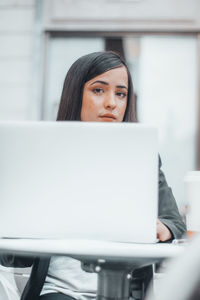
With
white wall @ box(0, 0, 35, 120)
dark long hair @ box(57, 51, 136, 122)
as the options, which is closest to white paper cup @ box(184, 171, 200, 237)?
dark long hair @ box(57, 51, 136, 122)

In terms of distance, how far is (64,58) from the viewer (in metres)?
4.13

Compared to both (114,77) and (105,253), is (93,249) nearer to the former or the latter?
(105,253)

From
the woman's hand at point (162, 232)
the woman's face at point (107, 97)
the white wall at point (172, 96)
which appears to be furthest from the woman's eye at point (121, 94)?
the white wall at point (172, 96)

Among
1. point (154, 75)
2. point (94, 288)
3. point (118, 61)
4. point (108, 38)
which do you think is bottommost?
point (94, 288)

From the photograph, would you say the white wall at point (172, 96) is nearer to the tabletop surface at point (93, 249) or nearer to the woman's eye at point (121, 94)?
the woman's eye at point (121, 94)

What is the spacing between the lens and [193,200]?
1053mm

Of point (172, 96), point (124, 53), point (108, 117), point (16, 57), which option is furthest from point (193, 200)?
point (16, 57)

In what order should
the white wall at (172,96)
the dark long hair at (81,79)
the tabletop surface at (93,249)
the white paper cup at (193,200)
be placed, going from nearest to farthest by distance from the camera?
the tabletop surface at (93,249)
the white paper cup at (193,200)
the dark long hair at (81,79)
the white wall at (172,96)

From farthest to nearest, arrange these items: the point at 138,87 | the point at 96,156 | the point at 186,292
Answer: the point at 138,87
the point at 96,156
the point at 186,292

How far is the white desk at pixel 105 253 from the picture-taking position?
83cm

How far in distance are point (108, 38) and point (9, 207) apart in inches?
132

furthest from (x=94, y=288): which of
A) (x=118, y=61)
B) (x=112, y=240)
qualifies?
(x=118, y=61)

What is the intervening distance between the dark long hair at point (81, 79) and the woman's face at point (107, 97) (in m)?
0.04

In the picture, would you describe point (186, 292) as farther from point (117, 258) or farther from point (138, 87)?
point (138, 87)
